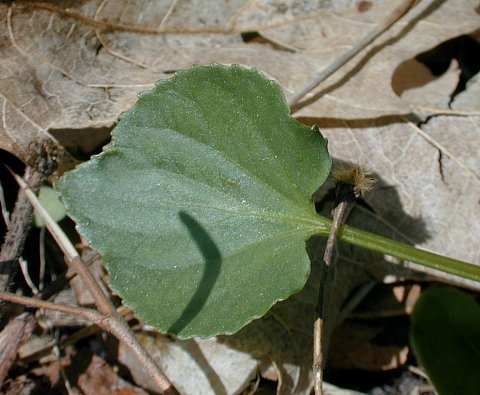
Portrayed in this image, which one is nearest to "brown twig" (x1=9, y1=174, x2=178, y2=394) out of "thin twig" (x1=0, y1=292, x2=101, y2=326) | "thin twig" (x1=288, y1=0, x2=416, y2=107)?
"thin twig" (x1=0, y1=292, x2=101, y2=326)

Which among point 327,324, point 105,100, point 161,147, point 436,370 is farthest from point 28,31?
point 436,370

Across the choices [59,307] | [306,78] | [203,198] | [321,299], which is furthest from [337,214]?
[59,307]

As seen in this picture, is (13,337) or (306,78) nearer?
(13,337)

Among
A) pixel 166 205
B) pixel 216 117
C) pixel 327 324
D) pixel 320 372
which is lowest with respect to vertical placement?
pixel 327 324

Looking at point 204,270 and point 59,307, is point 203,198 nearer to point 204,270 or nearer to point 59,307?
point 204,270

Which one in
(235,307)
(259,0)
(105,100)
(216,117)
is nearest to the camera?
(235,307)

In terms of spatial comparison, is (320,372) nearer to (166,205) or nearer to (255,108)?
(166,205)

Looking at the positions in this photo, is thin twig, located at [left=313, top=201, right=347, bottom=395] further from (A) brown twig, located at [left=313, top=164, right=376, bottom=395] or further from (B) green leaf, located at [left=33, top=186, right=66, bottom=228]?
(B) green leaf, located at [left=33, top=186, right=66, bottom=228]
